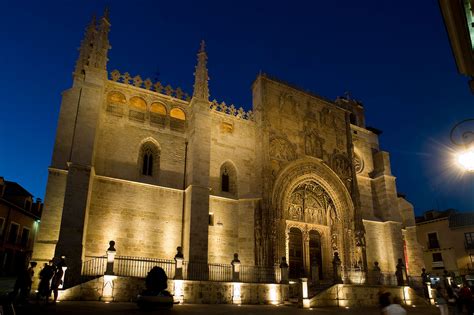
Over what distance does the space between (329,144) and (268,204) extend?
646 cm

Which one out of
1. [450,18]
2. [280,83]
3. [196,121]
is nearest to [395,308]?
[450,18]

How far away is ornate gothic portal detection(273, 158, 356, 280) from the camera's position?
19.4 metres

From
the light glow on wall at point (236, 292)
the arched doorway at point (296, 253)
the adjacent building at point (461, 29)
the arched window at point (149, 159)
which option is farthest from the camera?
the arched doorway at point (296, 253)

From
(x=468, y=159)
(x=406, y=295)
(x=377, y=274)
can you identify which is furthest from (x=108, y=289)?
(x=406, y=295)

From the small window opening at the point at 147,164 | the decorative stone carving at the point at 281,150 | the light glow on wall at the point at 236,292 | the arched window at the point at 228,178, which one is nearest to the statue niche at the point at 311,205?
the decorative stone carving at the point at 281,150

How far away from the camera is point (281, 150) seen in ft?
65.1

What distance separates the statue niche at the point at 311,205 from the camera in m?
20.4

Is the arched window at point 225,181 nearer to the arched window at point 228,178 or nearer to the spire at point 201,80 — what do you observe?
the arched window at point 228,178

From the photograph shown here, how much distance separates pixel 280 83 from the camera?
843 inches

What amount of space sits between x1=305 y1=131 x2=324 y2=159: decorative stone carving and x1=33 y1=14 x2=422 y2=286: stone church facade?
0.22 ft

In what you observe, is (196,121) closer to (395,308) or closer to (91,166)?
(91,166)

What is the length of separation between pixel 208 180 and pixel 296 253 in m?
6.77

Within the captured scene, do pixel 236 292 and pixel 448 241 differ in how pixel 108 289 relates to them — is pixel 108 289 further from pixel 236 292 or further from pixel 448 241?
pixel 448 241

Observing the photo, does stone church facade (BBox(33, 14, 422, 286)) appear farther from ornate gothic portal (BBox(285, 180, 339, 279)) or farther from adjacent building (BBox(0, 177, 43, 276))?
adjacent building (BBox(0, 177, 43, 276))
